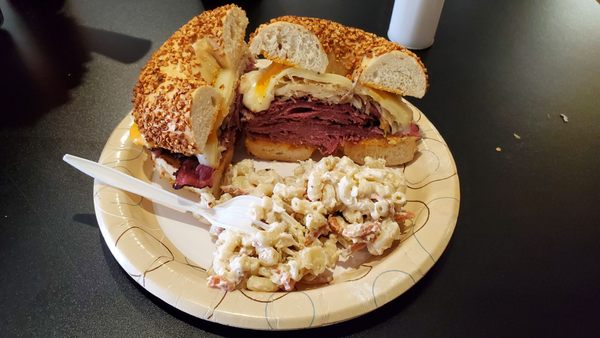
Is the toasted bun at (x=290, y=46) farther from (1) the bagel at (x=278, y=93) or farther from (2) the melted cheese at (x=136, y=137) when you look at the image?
(2) the melted cheese at (x=136, y=137)

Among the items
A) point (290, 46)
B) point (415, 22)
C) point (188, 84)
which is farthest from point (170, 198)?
point (415, 22)

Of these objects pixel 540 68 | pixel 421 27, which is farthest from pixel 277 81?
pixel 540 68

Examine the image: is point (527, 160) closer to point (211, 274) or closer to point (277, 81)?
point (277, 81)

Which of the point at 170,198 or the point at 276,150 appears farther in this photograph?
the point at 276,150

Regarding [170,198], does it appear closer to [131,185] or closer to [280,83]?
[131,185]

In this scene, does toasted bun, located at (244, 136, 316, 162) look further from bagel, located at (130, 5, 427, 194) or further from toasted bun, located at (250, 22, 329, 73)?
toasted bun, located at (250, 22, 329, 73)

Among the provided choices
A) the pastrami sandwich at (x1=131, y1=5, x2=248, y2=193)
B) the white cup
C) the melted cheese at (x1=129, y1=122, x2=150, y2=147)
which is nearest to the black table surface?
the white cup
